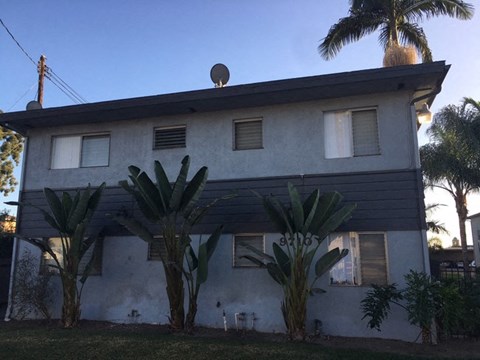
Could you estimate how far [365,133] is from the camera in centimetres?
998

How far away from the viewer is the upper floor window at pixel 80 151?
11.8 m

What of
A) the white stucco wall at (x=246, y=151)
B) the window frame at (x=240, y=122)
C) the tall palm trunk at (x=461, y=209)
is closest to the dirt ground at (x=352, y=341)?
the white stucco wall at (x=246, y=151)

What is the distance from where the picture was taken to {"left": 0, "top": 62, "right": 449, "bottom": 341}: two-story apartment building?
30.3ft

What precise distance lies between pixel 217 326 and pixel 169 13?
8744 millimetres

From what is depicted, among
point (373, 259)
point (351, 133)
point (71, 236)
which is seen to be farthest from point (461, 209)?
point (71, 236)

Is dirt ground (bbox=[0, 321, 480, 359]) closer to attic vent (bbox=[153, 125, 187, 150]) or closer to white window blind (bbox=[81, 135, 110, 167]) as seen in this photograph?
white window blind (bbox=[81, 135, 110, 167])

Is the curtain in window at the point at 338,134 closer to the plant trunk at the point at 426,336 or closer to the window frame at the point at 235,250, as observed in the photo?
the window frame at the point at 235,250

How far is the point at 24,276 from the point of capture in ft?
35.3

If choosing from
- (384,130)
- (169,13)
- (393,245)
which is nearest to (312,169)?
(384,130)

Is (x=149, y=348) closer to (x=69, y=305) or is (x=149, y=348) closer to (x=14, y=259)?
(x=69, y=305)

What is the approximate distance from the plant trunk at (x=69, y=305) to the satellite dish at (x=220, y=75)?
626 centimetres

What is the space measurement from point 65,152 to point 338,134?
296 inches

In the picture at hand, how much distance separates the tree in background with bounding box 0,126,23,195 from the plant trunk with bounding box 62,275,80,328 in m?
22.6

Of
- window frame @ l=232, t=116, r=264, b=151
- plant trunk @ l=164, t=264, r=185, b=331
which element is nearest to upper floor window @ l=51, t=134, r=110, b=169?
window frame @ l=232, t=116, r=264, b=151
